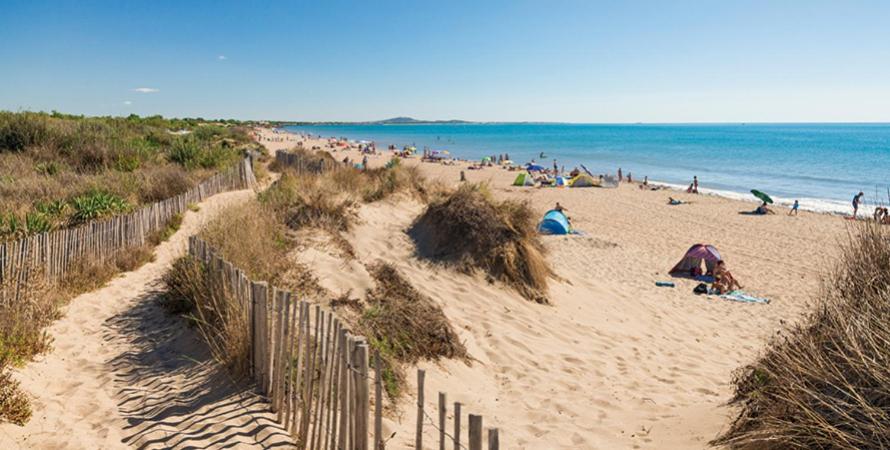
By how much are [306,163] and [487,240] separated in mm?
13069

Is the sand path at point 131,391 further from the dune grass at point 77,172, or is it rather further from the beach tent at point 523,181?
the beach tent at point 523,181

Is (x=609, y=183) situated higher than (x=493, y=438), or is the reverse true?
(x=609, y=183)

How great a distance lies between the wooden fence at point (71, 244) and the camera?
6.46 meters

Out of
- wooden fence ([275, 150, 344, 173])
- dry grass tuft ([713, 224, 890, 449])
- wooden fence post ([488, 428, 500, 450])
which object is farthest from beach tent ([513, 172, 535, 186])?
wooden fence post ([488, 428, 500, 450])

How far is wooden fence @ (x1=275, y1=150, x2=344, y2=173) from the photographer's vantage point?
60.7 feet

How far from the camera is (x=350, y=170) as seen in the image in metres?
15.2

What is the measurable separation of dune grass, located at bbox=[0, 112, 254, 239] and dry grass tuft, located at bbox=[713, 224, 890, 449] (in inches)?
398

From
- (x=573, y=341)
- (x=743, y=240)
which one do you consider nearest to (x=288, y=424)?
(x=573, y=341)

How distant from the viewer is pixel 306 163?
20.8 m

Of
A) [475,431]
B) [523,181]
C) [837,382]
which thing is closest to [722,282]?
[837,382]

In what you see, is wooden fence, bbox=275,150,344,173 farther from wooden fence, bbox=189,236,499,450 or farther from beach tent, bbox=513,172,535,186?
beach tent, bbox=513,172,535,186

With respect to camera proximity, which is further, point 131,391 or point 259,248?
point 259,248

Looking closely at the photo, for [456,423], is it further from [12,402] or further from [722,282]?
[722,282]

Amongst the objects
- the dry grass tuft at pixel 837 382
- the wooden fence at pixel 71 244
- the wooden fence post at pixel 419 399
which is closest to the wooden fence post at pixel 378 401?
the wooden fence post at pixel 419 399
